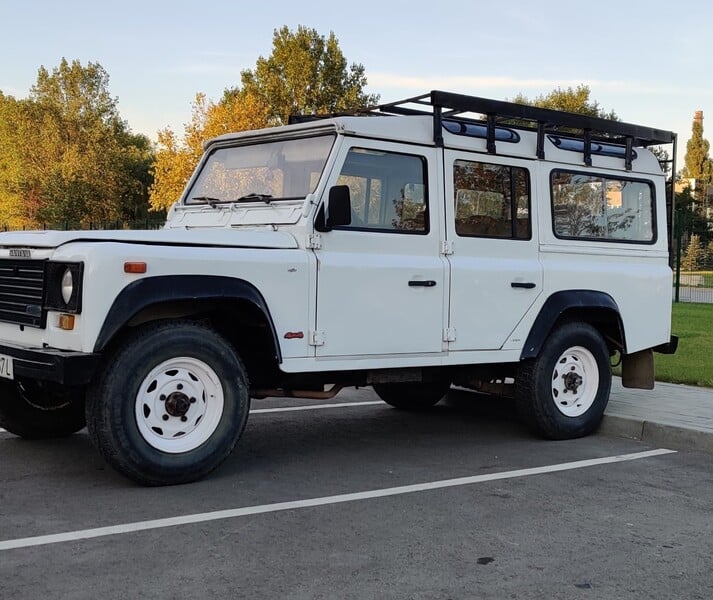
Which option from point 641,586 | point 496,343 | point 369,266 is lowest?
point 641,586

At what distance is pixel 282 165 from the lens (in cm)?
647

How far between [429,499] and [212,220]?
2.76 metres

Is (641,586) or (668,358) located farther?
(668,358)

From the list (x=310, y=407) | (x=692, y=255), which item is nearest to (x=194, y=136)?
(x=692, y=255)

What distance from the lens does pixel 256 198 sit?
646 cm

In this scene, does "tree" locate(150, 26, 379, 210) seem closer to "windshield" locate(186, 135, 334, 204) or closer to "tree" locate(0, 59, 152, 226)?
"tree" locate(0, 59, 152, 226)

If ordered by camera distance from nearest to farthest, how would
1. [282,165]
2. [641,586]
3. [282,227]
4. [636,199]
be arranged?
[641,586], [282,227], [282,165], [636,199]

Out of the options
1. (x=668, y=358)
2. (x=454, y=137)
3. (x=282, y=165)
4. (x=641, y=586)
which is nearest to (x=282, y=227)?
(x=282, y=165)

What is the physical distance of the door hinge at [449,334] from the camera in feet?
21.4

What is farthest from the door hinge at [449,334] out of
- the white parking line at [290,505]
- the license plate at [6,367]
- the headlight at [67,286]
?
the license plate at [6,367]

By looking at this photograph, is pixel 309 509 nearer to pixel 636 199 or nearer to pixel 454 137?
pixel 454 137

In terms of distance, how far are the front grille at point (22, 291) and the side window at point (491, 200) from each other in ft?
9.92

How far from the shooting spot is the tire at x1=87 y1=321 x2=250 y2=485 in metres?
5.10

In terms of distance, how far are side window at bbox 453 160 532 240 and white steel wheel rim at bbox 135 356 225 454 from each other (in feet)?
7.59
